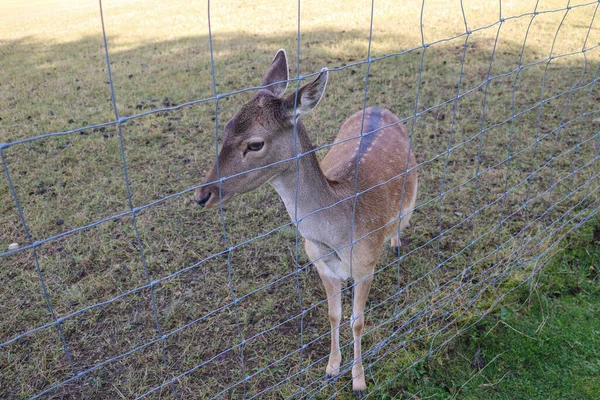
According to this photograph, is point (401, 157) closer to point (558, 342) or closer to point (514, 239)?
point (514, 239)

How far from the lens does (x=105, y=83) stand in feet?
23.0

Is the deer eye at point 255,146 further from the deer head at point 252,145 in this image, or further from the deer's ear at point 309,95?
the deer's ear at point 309,95

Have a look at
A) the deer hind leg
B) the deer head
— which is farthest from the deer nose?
the deer hind leg

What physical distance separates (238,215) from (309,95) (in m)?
2.15

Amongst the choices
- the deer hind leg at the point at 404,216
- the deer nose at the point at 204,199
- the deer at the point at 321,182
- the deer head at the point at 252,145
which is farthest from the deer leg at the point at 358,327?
the deer nose at the point at 204,199

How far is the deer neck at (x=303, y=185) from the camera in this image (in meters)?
2.32

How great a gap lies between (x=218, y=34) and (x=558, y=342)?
8094 millimetres

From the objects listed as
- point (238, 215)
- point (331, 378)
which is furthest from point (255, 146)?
point (238, 215)

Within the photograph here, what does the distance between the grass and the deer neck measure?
37cm

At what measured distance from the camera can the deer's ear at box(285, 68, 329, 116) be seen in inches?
77.0

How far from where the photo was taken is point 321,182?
2418 millimetres

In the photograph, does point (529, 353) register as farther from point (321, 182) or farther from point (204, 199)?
point (204, 199)

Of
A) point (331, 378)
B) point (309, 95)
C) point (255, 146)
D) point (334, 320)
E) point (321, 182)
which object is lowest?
point (331, 378)

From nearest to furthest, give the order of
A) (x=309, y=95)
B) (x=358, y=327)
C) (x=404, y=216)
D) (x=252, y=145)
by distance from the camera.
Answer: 1. (x=309, y=95)
2. (x=252, y=145)
3. (x=358, y=327)
4. (x=404, y=216)
